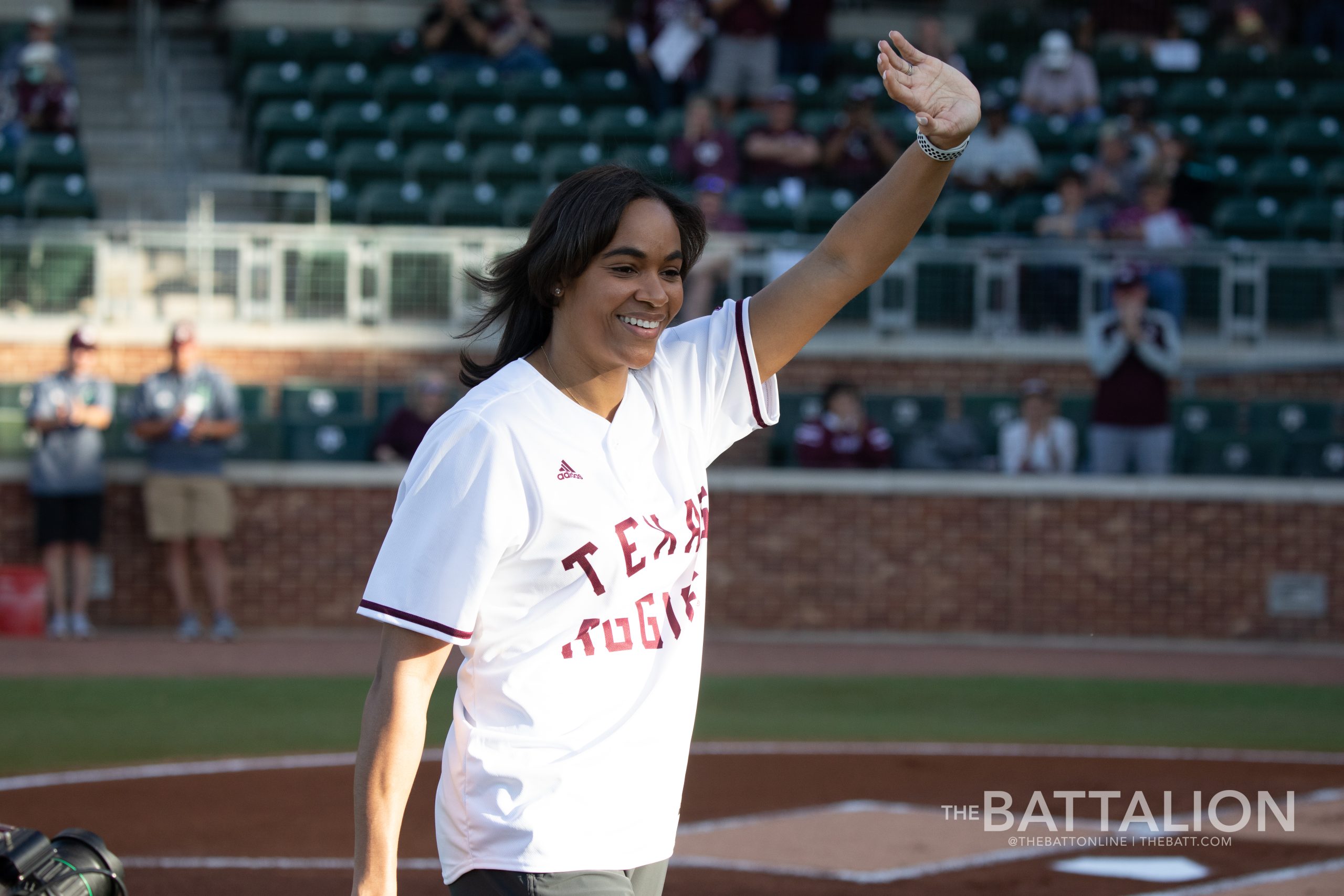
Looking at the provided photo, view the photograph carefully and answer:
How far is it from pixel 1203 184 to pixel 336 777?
10.7m

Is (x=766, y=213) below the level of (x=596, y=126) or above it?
below

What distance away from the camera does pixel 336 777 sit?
7.57m

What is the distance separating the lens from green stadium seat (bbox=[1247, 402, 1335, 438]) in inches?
513

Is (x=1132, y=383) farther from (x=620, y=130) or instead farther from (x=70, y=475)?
(x=70, y=475)

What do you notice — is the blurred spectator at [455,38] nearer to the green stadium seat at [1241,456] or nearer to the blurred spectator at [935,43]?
the blurred spectator at [935,43]

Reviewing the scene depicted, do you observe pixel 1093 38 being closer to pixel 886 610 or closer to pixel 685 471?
pixel 886 610

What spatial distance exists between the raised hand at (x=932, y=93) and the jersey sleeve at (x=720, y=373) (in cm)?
48

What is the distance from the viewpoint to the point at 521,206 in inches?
573

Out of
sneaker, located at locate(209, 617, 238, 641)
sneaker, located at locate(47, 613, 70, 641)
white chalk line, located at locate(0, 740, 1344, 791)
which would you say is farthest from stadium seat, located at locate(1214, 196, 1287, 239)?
sneaker, located at locate(47, 613, 70, 641)

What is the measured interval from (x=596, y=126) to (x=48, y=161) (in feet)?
17.4

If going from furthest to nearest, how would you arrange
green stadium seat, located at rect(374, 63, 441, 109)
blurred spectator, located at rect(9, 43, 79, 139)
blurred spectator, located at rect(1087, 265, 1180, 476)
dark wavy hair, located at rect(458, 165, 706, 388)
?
green stadium seat, located at rect(374, 63, 441, 109), blurred spectator, located at rect(9, 43, 79, 139), blurred spectator, located at rect(1087, 265, 1180, 476), dark wavy hair, located at rect(458, 165, 706, 388)

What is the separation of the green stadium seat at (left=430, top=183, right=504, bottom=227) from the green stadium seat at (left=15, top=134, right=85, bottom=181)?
3546 millimetres

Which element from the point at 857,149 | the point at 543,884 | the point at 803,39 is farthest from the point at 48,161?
the point at 543,884

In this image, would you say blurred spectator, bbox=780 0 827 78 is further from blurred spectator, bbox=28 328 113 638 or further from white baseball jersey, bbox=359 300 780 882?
white baseball jersey, bbox=359 300 780 882
